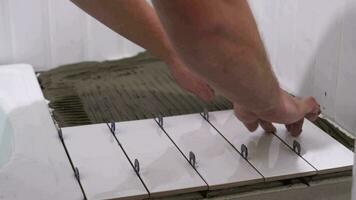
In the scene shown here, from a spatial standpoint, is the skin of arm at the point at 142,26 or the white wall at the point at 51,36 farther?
the white wall at the point at 51,36

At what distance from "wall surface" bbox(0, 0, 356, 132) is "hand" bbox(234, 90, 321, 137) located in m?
0.13

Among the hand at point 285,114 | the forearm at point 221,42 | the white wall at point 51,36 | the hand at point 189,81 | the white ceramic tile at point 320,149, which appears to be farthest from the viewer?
the white wall at point 51,36

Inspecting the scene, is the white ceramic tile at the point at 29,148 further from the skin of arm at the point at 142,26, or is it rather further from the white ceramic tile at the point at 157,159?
the skin of arm at the point at 142,26

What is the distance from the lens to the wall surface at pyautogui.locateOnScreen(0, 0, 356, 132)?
1.15m

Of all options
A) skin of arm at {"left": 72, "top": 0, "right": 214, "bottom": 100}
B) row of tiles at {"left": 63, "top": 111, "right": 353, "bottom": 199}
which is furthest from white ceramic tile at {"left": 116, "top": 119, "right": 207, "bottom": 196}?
skin of arm at {"left": 72, "top": 0, "right": 214, "bottom": 100}

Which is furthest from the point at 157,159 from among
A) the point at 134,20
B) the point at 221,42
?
the point at 221,42

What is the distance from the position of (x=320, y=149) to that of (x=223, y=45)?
0.45 m

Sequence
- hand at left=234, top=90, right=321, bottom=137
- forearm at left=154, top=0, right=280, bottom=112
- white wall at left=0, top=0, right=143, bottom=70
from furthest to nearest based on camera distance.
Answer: white wall at left=0, top=0, right=143, bottom=70, hand at left=234, top=90, right=321, bottom=137, forearm at left=154, top=0, right=280, bottom=112

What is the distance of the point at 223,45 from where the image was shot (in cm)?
67

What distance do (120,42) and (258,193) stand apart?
808mm

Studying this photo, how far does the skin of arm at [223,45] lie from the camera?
0.64m

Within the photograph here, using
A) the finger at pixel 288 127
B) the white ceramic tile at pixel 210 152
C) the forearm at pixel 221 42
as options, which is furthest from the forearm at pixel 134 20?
the forearm at pixel 221 42

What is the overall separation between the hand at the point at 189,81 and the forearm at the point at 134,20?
24 mm

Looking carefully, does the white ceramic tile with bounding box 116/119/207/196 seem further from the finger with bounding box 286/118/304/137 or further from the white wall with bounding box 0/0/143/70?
the white wall with bounding box 0/0/143/70
